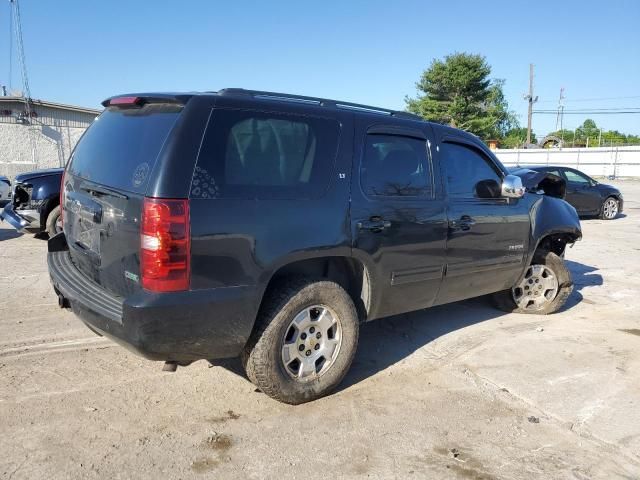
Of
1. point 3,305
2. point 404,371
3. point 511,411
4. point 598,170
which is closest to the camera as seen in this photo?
point 511,411

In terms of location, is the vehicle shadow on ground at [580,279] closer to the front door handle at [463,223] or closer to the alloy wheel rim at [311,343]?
the front door handle at [463,223]

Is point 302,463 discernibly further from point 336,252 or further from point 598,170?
point 598,170

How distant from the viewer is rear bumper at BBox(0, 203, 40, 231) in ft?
27.2

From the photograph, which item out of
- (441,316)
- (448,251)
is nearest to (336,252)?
(448,251)

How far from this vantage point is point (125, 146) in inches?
132

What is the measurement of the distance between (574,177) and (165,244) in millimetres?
14931

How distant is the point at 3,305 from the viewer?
544 centimetres

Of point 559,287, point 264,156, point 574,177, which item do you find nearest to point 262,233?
point 264,156

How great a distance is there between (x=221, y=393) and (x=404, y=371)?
1.47 metres

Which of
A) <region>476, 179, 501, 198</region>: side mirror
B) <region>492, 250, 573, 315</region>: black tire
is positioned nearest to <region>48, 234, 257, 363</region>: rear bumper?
<region>476, 179, 501, 198</region>: side mirror

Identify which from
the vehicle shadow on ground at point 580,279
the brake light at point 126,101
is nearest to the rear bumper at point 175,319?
the brake light at point 126,101

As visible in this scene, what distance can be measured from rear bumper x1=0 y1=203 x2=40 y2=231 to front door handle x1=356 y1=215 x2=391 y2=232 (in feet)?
21.8

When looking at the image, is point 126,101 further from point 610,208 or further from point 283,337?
point 610,208

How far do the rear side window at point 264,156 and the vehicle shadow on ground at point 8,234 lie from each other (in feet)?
25.7
